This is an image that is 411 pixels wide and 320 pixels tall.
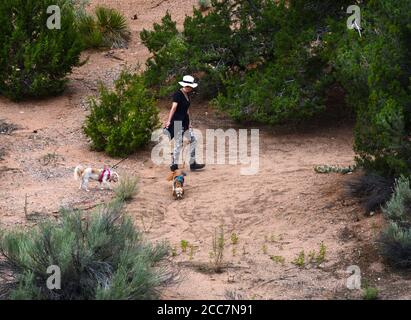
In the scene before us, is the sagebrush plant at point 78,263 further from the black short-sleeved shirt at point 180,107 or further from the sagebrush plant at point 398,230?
the black short-sleeved shirt at point 180,107

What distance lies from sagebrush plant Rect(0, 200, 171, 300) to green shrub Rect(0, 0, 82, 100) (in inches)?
306

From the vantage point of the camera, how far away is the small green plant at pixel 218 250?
384 inches

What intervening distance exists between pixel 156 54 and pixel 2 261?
8.43m

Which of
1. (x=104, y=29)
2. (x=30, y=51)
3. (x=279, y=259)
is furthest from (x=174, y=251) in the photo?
(x=104, y=29)

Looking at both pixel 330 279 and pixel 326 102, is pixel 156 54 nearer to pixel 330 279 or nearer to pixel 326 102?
pixel 326 102

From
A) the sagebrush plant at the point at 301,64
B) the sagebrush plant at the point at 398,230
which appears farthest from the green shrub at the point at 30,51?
the sagebrush plant at the point at 398,230

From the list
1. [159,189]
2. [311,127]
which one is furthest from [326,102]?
[159,189]

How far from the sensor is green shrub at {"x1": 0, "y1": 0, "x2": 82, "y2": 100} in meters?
16.6

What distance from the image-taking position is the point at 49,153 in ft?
46.8

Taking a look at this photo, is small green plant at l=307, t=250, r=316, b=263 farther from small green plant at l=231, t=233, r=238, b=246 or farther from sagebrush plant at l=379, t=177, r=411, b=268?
small green plant at l=231, t=233, r=238, b=246

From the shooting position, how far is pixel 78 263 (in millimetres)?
8672

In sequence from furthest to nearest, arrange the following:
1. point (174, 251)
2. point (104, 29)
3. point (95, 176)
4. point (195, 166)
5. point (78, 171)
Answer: point (104, 29) < point (195, 166) < point (78, 171) < point (95, 176) < point (174, 251)

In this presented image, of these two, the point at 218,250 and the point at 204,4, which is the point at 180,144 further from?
the point at 204,4

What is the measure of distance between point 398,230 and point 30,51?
898 centimetres
